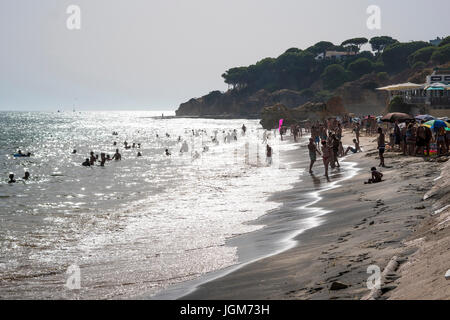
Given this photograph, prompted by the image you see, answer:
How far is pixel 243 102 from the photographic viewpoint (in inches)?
6762

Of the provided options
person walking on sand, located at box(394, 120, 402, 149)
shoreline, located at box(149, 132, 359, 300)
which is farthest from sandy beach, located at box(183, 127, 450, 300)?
person walking on sand, located at box(394, 120, 402, 149)

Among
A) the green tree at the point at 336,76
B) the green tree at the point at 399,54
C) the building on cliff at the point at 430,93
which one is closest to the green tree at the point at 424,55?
the green tree at the point at 399,54

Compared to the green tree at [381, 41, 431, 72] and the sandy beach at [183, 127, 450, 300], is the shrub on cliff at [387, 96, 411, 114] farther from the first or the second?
the green tree at [381, 41, 431, 72]

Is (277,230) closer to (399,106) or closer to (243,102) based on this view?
(399,106)

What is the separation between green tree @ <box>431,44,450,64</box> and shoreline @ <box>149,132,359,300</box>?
87.9 metres

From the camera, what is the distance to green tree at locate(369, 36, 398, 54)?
154125 mm

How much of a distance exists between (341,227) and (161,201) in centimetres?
1071

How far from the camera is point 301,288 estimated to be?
6.42 metres

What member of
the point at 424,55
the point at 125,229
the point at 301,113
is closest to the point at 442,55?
the point at 424,55

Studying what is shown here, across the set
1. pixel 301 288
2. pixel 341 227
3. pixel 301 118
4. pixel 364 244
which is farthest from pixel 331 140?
pixel 301 118

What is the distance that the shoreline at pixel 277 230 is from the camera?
7957 mm
